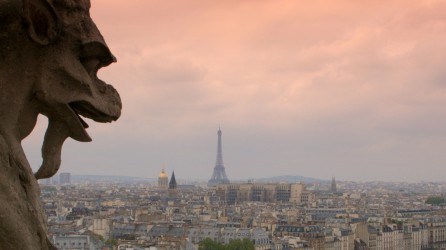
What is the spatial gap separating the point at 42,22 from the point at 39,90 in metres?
0.21

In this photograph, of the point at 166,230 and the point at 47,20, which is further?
the point at 166,230

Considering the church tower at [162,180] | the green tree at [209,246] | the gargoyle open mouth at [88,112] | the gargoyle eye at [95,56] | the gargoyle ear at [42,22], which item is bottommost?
the green tree at [209,246]

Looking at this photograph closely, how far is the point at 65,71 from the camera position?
10.0ft

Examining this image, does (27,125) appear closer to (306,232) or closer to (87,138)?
(87,138)

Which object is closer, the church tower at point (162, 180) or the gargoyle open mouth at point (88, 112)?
A: the gargoyle open mouth at point (88, 112)

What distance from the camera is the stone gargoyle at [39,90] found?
111 inches

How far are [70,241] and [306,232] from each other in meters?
18.9

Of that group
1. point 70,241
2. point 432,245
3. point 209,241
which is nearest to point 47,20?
point 70,241

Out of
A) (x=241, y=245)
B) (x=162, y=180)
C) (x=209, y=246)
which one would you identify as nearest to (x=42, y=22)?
(x=209, y=246)

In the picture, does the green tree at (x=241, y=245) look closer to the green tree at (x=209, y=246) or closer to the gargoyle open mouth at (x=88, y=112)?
the green tree at (x=209, y=246)

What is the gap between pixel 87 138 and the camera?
3.30m

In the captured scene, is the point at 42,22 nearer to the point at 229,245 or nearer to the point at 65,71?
the point at 65,71

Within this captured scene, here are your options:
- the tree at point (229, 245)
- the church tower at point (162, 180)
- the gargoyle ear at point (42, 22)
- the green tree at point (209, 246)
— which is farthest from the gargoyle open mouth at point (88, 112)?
the church tower at point (162, 180)

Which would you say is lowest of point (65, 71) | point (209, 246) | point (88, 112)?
point (209, 246)
